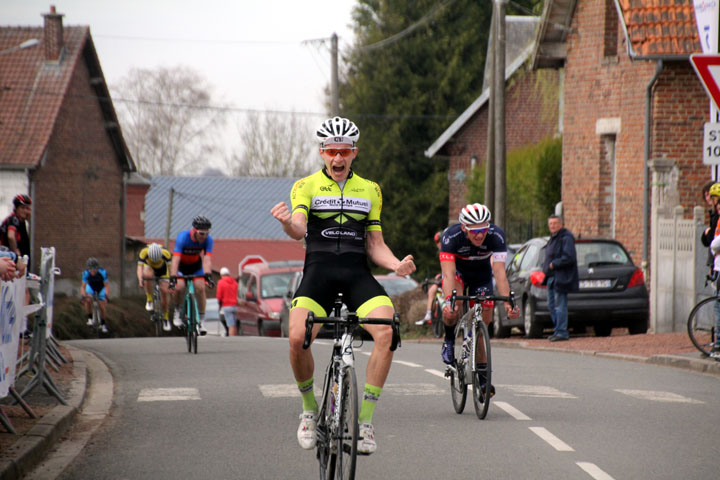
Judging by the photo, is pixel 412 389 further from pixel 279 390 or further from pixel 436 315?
pixel 436 315

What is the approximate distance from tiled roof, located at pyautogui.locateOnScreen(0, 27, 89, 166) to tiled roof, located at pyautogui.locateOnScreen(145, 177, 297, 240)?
2671cm

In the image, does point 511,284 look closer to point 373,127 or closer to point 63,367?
point 63,367

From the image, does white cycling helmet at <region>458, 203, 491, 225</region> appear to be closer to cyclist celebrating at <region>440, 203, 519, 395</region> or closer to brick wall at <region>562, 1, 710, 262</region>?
cyclist celebrating at <region>440, 203, 519, 395</region>

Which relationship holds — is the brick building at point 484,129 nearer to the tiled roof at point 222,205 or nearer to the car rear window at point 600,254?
the car rear window at point 600,254

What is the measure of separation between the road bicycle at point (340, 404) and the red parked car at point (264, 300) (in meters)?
18.3

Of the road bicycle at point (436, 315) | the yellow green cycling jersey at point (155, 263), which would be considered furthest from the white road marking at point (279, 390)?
the road bicycle at point (436, 315)

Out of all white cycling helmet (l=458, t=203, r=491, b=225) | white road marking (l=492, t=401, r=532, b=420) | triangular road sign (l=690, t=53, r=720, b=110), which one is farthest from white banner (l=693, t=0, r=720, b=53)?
white road marking (l=492, t=401, r=532, b=420)

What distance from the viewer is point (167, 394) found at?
11680 mm

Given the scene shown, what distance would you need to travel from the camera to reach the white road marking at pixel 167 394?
37.1 feet

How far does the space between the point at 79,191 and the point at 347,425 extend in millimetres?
43042

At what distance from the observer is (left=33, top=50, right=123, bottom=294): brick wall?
4525 cm

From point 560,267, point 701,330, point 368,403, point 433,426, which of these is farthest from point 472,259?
point 560,267

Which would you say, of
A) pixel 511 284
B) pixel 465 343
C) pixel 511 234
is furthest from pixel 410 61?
pixel 465 343

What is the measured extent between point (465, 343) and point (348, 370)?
367 cm
